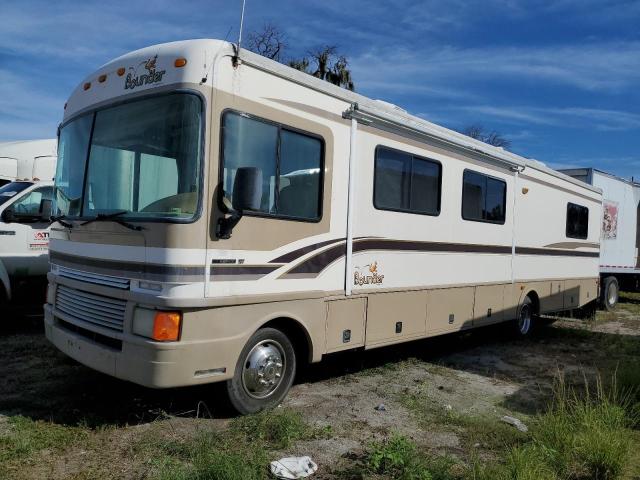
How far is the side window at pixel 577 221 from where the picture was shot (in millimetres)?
10578

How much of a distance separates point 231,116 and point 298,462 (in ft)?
8.67

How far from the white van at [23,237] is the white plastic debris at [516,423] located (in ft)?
19.2

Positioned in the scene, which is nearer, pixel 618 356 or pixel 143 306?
pixel 143 306

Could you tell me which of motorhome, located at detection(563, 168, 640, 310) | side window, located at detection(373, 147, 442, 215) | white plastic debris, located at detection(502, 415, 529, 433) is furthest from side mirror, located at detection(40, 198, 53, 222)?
motorhome, located at detection(563, 168, 640, 310)

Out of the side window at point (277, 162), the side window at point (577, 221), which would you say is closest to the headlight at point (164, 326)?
the side window at point (277, 162)

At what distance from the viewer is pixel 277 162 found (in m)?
4.97

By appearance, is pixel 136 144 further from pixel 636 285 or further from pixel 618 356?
pixel 636 285

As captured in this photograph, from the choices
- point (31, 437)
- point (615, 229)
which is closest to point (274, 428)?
point (31, 437)

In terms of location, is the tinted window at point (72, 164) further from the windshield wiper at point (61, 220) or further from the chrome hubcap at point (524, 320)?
the chrome hubcap at point (524, 320)

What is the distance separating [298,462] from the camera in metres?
3.89

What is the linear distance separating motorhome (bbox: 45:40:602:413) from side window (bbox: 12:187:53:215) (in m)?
2.44

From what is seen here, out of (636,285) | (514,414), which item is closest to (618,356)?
(514,414)

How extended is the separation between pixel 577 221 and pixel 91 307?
9160 millimetres

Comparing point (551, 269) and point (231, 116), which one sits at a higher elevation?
point (231, 116)
